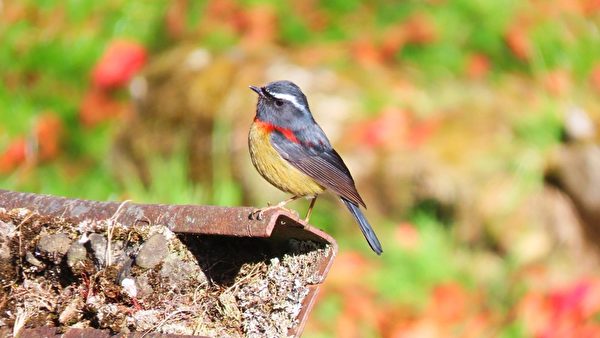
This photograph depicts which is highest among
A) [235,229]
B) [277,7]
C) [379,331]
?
[235,229]


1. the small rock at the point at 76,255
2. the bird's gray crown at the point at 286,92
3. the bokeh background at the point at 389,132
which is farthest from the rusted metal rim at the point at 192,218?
the bokeh background at the point at 389,132

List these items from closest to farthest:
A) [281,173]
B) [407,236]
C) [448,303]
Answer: [281,173] < [448,303] < [407,236]

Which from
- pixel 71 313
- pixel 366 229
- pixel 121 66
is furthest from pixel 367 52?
pixel 71 313

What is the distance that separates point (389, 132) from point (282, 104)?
8.62ft

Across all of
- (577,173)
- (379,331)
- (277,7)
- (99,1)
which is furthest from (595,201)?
(99,1)

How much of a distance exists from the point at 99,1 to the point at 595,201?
528cm

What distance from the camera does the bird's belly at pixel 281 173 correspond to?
4.39 metres

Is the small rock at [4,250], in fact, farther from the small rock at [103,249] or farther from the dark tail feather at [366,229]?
the dark tail feather at [366,229]

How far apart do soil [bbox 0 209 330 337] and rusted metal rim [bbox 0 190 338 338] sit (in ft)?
0.10

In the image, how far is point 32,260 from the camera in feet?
10.2

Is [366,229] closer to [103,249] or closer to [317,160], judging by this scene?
[317,160]

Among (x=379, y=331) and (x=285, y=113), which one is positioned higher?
(x=285, y=113)

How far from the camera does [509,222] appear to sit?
696 centimetres

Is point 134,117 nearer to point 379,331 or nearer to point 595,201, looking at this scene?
point 379,331
